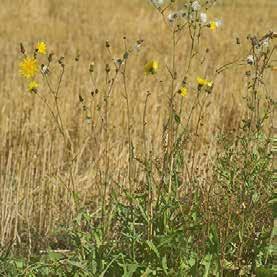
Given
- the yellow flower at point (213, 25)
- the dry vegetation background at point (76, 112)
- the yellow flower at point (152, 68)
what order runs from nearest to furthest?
the yellow flower at point (152, 68)
the yellow flower at point (213, 25)
the dry vegetation background at point (76, 112)

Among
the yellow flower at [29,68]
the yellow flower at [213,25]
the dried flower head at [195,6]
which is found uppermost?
the dried flower head at [195,6]

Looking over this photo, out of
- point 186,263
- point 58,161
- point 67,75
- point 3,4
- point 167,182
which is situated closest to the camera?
point 186,263

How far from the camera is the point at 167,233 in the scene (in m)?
2.77

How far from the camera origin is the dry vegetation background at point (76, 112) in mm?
3967

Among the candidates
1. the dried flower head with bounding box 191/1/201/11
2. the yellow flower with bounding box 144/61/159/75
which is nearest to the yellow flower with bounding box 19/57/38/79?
the yellow flower with bounding box 144/61/159/75

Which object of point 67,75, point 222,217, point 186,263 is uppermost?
point 67,75

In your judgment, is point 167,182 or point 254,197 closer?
point 254,197

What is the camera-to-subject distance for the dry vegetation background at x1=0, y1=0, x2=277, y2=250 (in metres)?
3.97

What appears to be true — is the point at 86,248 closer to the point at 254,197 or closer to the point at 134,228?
the point at 134,228

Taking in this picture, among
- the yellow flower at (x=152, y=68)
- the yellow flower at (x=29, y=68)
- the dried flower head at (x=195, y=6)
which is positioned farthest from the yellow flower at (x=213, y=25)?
the yellow flower at (x=29, y=68)

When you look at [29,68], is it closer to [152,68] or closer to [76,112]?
[152,68]

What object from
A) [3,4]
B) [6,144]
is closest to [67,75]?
[6,144]

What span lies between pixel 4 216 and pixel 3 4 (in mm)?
9197

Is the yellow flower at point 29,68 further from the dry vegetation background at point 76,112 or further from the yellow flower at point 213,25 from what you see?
the yellow flower at point 213,25
